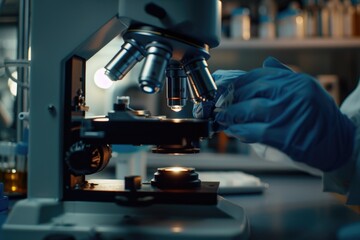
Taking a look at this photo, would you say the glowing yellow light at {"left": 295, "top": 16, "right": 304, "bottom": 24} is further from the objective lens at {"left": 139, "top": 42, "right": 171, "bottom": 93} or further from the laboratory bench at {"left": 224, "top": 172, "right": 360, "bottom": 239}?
the objective lens at {"left": 139, "top": 42, "right": 171, "bottom": 93}

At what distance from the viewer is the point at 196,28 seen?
70 cm

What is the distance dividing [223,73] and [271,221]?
0.36 metres

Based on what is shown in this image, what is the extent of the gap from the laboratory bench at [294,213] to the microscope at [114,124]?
0.11 meters

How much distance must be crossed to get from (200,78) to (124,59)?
5.5 inches

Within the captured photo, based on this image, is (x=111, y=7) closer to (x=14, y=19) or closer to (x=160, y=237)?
(x=160, y=237)

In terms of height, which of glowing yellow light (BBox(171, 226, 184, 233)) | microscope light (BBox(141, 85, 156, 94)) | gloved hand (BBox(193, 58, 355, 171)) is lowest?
glowing yellow light (BBox(171, 226, 184, 233))

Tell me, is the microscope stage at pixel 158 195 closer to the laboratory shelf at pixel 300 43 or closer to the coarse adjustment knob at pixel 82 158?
the coarse adjustment knob at pixel 82 158

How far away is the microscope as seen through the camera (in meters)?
0.69

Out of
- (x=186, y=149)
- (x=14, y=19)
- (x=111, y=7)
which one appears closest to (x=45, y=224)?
(x=186, y=149)

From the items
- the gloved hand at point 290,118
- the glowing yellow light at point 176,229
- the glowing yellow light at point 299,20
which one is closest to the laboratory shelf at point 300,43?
the glowing yellow light at point 299,20

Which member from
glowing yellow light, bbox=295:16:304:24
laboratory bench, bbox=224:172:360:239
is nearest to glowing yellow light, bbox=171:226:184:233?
laboratory bench, bbox=224:172:360:239

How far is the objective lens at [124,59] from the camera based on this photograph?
0.71 m

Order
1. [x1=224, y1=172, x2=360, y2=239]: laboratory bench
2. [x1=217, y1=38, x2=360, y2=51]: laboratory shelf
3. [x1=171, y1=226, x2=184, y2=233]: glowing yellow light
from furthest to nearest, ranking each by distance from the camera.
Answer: [x1=217, y1=38, x2=360, y2=51]: laboratory shelf
[x1=224, y1=172, x2=360, y2=239]: laboratory bench
[x1=171, y1=226, x2=184, y2=233]: glowing yellow light

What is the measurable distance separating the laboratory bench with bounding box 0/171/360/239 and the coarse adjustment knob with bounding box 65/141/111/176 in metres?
0.22
